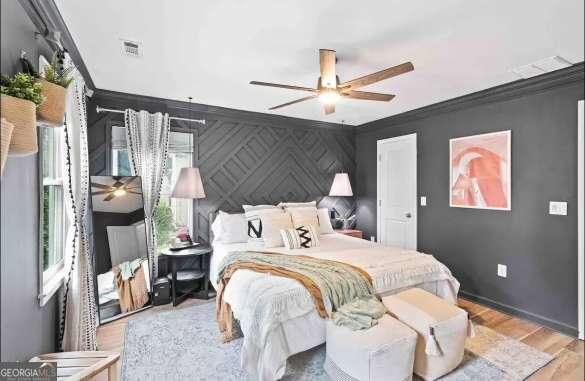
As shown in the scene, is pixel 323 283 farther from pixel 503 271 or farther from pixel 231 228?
pixel 503 271

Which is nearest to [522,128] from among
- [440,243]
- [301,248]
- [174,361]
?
[440,243]

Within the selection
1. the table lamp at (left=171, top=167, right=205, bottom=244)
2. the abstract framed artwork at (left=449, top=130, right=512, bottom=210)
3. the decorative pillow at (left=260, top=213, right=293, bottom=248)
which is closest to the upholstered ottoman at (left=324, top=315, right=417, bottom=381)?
the decorative pillow at (left=260, top=213, right=293, bottom=248)

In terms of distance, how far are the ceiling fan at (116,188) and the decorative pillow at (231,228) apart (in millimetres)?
1013

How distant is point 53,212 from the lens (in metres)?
2.18

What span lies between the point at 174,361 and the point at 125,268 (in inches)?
50.9

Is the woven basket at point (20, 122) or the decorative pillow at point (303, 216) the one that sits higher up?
the woven basket at point (20, 122)

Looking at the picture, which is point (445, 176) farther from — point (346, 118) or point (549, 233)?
point (346, 118)

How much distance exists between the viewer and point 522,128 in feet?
9.82

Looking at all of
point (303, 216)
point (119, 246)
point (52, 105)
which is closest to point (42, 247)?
point (52, 105)

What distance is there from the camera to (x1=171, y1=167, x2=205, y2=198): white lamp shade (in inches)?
134

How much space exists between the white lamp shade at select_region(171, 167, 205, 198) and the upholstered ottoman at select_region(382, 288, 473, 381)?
2415mm

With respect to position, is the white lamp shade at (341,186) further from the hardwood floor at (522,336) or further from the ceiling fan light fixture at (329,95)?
the ceiling fan light fixture at (329,95)

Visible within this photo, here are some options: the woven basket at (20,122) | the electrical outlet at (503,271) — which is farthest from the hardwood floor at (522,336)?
the woven basket at (20,122)

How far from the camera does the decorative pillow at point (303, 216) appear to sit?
11.9 feet
